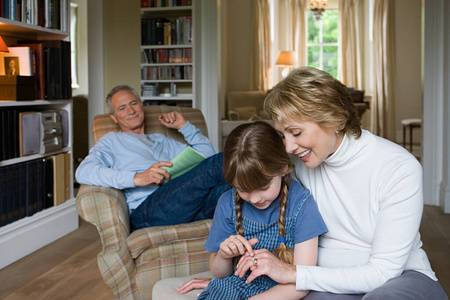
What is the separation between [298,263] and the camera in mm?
1480

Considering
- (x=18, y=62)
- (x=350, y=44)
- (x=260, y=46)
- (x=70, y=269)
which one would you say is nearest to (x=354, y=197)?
(x=70, y=269)

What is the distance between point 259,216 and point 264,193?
135 mm

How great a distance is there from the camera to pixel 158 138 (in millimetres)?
3096

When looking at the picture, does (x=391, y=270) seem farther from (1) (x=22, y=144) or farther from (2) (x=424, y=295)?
(1) (x=22, y=144)

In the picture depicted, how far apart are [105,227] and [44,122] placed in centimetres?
157

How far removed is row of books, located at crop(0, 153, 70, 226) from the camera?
125 inches

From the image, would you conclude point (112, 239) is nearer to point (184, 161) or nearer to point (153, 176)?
point (153, 176)

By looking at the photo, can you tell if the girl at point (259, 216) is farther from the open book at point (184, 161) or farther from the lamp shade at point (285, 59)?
the lamp shade at point (285, 59)

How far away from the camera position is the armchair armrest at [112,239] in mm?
2189

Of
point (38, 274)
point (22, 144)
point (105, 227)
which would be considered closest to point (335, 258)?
point (105, 227)

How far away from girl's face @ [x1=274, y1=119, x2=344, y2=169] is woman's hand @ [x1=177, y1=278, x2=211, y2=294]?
588 millimetres

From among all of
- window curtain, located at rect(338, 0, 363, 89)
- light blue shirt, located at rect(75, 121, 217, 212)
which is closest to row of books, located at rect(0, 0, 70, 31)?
light blue shirt, located at rect(75, 121, 217, 212)

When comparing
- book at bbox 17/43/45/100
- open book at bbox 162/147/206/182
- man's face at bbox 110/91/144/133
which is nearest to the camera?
open book at bbox 162/147/206/182

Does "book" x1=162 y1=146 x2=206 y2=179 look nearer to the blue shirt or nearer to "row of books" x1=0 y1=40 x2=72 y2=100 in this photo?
the blue shirt
